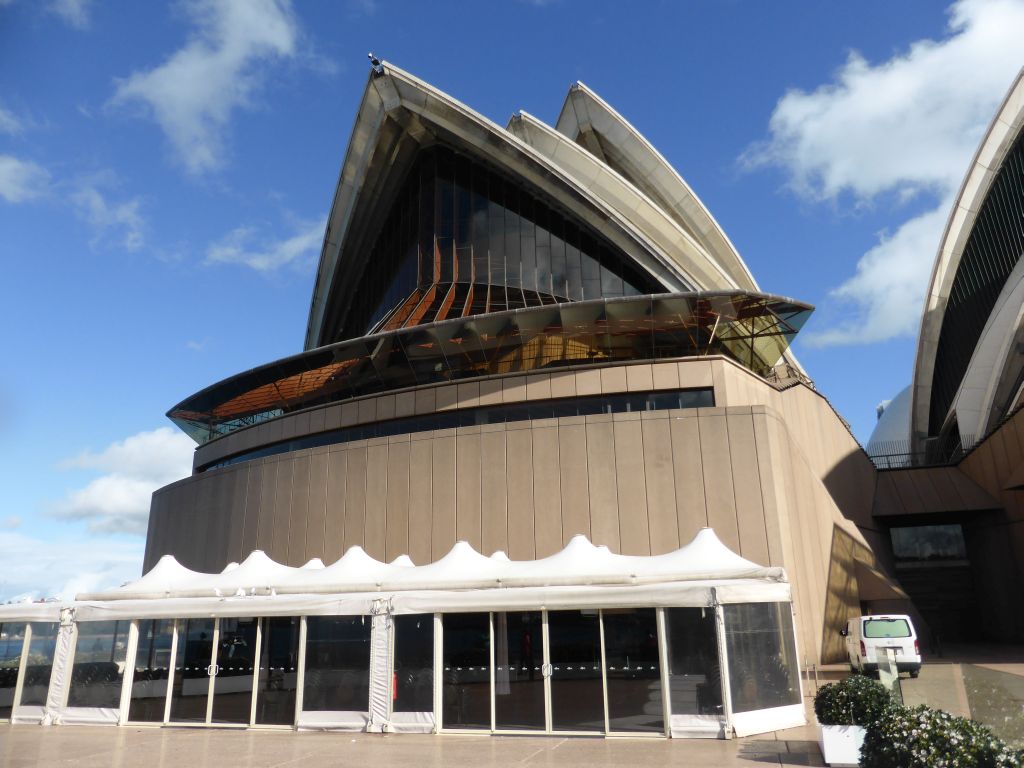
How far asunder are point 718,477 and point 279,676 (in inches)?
440

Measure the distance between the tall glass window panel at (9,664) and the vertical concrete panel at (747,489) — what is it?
1582 centimetres

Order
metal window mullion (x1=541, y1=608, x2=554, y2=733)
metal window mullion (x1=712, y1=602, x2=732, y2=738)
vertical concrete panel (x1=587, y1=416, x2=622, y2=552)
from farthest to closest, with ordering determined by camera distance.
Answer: vertical concrete panel (x1=587, y1=416, x2=622, y2=552)
metal window mullion (x1=541, y1=608, x2=554, y2=733)
metal window mullion (x1=712, y1=602, x2=732, y2=738)

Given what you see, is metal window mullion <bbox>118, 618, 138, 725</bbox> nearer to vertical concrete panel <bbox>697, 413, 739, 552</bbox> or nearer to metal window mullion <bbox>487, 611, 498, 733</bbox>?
metal window mullion <bbox>487, 611, 498, 733</bbox>

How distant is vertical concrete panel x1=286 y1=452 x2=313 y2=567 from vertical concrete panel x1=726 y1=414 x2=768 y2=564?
12.5m

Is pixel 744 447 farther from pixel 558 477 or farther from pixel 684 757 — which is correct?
pixel 684 757

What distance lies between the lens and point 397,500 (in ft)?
71.3

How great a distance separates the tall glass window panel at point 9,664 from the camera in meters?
15.5

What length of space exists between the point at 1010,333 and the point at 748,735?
3197 cm

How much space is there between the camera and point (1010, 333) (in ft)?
116

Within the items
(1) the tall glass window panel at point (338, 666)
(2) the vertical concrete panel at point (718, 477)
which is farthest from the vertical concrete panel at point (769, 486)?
(1) the tall glass window panel at point (338, 666)

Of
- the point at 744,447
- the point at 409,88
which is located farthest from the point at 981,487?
the point at 409,88

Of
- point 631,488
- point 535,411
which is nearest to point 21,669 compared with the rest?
point 535,411

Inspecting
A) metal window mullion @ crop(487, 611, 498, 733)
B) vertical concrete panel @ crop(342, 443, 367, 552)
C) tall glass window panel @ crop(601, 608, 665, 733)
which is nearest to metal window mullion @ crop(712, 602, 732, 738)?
tall glass window panel @ crop(601, 608, 665, 733)

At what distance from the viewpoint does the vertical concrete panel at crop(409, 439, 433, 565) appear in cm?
2103
